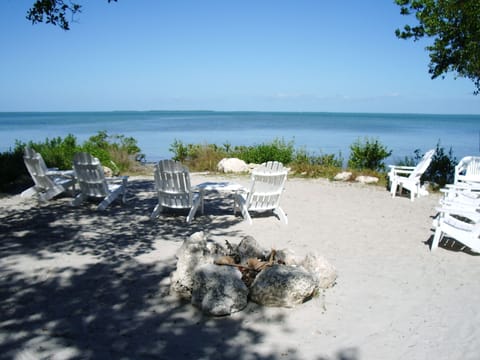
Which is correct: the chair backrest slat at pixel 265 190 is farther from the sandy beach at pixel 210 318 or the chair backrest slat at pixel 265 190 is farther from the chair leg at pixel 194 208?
the chair leg at pixel 194 208

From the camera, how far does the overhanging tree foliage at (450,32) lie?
851 centimetres

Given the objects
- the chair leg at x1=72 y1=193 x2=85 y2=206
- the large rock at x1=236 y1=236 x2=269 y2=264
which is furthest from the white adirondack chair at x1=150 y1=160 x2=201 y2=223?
the large rock at x1=236 y1=236 x2=269 y2=264

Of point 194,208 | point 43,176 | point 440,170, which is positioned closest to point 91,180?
point 43,176

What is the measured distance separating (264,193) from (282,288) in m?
3.30

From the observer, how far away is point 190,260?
409cm

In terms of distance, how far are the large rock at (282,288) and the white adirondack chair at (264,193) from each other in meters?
2.94

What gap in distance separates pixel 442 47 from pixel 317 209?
538cm

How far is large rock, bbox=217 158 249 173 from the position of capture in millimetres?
12681

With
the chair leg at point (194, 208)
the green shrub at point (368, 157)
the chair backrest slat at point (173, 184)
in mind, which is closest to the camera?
the chair backrest slat at point (173, 184)

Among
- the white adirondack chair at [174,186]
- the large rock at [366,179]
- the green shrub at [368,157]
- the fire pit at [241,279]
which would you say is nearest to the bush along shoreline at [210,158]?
the green shrub at [368,157]

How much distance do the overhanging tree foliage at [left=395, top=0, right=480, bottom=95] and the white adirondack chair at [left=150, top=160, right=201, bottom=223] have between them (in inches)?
262

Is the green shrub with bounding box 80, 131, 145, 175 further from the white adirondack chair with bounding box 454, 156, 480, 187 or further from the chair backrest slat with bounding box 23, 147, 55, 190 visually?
the white adirondack chair with bounding box 454, 156, 480, 187

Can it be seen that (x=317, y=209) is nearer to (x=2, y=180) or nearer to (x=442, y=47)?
(x=442, y=47)

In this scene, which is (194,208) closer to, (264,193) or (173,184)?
(173,184)
